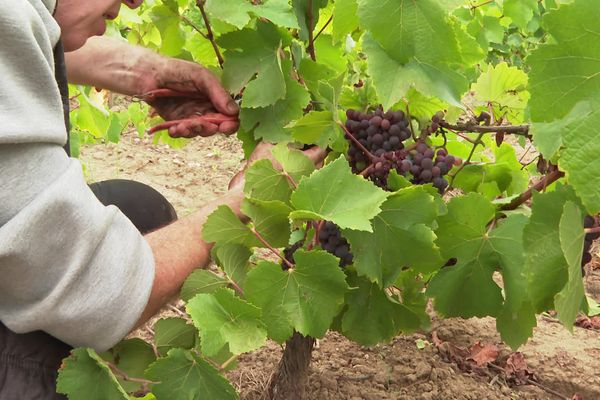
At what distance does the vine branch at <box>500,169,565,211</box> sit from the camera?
1.48 metres

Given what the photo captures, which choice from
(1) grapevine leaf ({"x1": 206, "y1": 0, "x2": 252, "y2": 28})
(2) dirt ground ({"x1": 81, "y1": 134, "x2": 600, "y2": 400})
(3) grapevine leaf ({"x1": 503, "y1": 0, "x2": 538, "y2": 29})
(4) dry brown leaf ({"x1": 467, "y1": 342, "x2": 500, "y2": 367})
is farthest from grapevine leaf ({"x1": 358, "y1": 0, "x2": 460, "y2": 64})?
(3) grapevine leaf ({"x1": 503, "y1": 0, "x2": 538, "y2": 29})

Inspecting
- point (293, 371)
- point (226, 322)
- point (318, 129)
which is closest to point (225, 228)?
point (226, 322)

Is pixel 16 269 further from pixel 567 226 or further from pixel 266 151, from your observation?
pixel 567 226

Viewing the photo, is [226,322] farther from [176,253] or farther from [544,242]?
[544,242]

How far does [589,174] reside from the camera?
1.05 metres

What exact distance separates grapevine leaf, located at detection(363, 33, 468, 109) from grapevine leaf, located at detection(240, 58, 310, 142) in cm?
33

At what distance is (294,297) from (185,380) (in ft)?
1.01

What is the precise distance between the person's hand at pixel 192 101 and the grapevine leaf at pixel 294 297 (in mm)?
508

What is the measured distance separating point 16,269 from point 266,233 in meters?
0.53

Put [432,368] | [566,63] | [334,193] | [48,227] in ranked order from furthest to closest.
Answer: [432,368], [334,193], [48,227], [566,63]

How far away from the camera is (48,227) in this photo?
1.27m

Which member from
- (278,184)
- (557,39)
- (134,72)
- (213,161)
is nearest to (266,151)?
(278,184)

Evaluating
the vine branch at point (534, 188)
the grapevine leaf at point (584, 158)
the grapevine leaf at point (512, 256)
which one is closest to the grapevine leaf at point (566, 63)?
the grapevine leaf at point (584, 158)

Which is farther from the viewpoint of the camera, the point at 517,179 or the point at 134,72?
the point at 134,72
